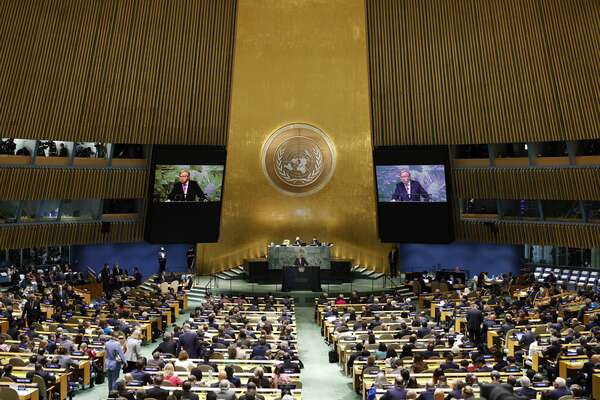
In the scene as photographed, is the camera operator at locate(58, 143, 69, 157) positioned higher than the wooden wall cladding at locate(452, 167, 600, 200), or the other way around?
the camera operator at locate(58, 143, 69, 157)

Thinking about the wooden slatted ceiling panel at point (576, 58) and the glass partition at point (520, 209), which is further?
the glass partition at point (520, 209)

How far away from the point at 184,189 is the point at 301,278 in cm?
505

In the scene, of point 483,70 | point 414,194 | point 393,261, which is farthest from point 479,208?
point 483,70

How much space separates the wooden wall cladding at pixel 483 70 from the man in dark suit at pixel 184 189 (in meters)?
6.63

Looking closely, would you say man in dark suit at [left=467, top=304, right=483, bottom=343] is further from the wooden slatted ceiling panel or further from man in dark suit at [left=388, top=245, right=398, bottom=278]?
man in dark suit at [left=388, top=245, right=398, bottom=278]

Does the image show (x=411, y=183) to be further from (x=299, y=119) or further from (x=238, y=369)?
(x=238, y=369)

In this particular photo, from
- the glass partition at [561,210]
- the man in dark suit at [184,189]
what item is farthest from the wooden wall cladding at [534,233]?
the man in dark suit at [184,189]

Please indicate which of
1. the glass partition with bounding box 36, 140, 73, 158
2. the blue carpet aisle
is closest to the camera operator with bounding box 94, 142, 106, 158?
the glass partition with bounding box 36, 140, 73, 158

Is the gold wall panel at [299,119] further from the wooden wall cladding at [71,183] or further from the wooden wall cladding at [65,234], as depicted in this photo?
the wooden wall cladding at [71,183]

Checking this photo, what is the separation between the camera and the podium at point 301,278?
87.6ft

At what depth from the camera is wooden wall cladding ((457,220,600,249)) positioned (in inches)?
1005

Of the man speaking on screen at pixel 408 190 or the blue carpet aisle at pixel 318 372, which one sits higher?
the man speaking on screen at pixel 408 190

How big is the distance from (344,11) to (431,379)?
1962 cm

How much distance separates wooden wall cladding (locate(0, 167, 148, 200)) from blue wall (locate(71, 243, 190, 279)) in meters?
4.34
